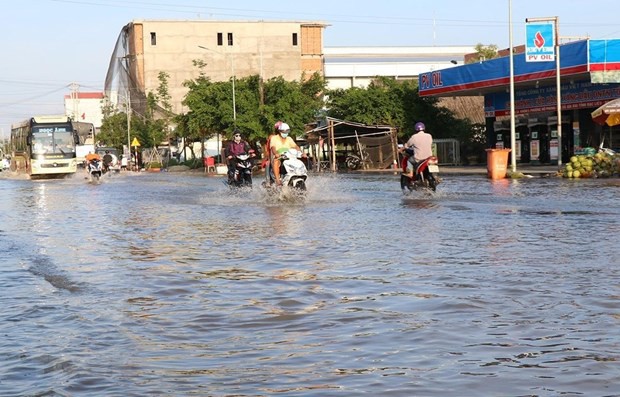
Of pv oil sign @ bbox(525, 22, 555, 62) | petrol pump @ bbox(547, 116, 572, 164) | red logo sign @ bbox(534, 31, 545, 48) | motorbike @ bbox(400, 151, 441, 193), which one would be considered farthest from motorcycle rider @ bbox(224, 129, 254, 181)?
petrol pump @ bbox(547, 116, 572, 164)

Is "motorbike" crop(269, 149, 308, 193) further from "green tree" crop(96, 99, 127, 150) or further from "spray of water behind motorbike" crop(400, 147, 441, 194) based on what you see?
"green tree" crop(96, 99, 127, 150)

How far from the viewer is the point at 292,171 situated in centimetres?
1967

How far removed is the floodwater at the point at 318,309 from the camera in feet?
16.4

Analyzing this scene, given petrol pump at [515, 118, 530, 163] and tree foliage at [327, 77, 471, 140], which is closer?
petrol pump at [515, 118, 530, 163]

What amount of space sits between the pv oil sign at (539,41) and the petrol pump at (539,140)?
36.6ft

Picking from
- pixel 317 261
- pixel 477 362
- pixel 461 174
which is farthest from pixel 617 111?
pixel 477 362

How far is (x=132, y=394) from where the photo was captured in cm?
477

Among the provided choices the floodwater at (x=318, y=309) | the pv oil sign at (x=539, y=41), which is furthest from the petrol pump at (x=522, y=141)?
the floodwater at (x=318, y=309)

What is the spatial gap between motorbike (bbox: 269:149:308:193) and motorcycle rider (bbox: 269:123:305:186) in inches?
3.8

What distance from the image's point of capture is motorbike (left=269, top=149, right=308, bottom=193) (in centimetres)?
1967

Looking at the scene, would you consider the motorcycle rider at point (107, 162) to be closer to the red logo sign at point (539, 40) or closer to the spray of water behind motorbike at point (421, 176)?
the red logo sign at point (539, 40)

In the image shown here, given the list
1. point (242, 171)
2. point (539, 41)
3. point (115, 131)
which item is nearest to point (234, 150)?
point (242, 171)

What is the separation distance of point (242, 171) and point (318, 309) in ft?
54.9

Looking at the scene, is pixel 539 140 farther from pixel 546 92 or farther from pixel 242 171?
pixel 242 171
